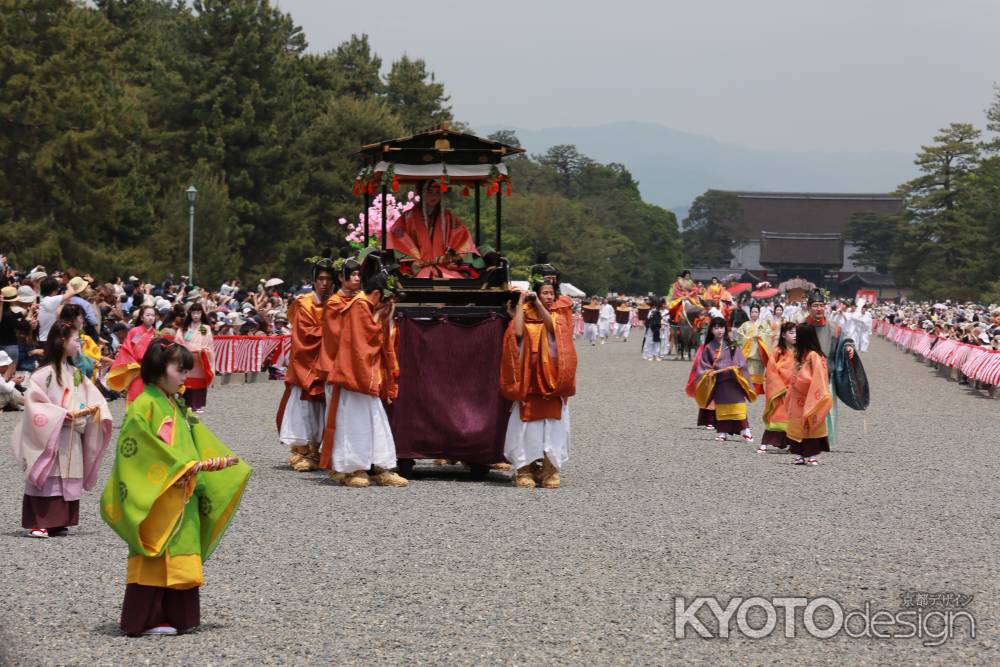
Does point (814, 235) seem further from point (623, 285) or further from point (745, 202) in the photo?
point (623, 285)

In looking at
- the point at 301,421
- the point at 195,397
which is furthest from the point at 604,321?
the point at 301,421

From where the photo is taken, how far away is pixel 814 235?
434ft

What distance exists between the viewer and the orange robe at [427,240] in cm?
1370

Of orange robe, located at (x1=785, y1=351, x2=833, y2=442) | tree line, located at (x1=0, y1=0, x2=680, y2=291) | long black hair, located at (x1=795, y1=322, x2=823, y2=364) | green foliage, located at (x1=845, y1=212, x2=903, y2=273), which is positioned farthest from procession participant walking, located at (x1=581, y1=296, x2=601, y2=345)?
green foliage, located at (x1=845, y1=212, x2=903, y2=273)

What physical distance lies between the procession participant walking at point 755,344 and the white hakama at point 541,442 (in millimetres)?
5956

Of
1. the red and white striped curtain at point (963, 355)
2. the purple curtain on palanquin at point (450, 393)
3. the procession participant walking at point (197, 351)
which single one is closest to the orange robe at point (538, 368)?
the purple curtain on palanquin at point (450, 393)

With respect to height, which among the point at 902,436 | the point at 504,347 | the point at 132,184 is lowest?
the point at 902,436

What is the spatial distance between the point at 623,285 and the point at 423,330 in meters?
84.3

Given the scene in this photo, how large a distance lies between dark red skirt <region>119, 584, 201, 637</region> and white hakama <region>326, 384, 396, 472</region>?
521 cm

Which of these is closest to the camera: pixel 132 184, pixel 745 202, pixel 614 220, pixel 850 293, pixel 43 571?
pixel 43 571

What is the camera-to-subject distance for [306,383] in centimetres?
1323

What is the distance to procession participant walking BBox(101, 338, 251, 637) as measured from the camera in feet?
21.3

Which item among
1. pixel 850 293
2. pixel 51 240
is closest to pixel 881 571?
pixel 51 240

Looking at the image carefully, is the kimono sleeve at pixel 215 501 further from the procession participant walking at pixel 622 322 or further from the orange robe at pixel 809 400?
the procession participant walking at pixel 622 322
